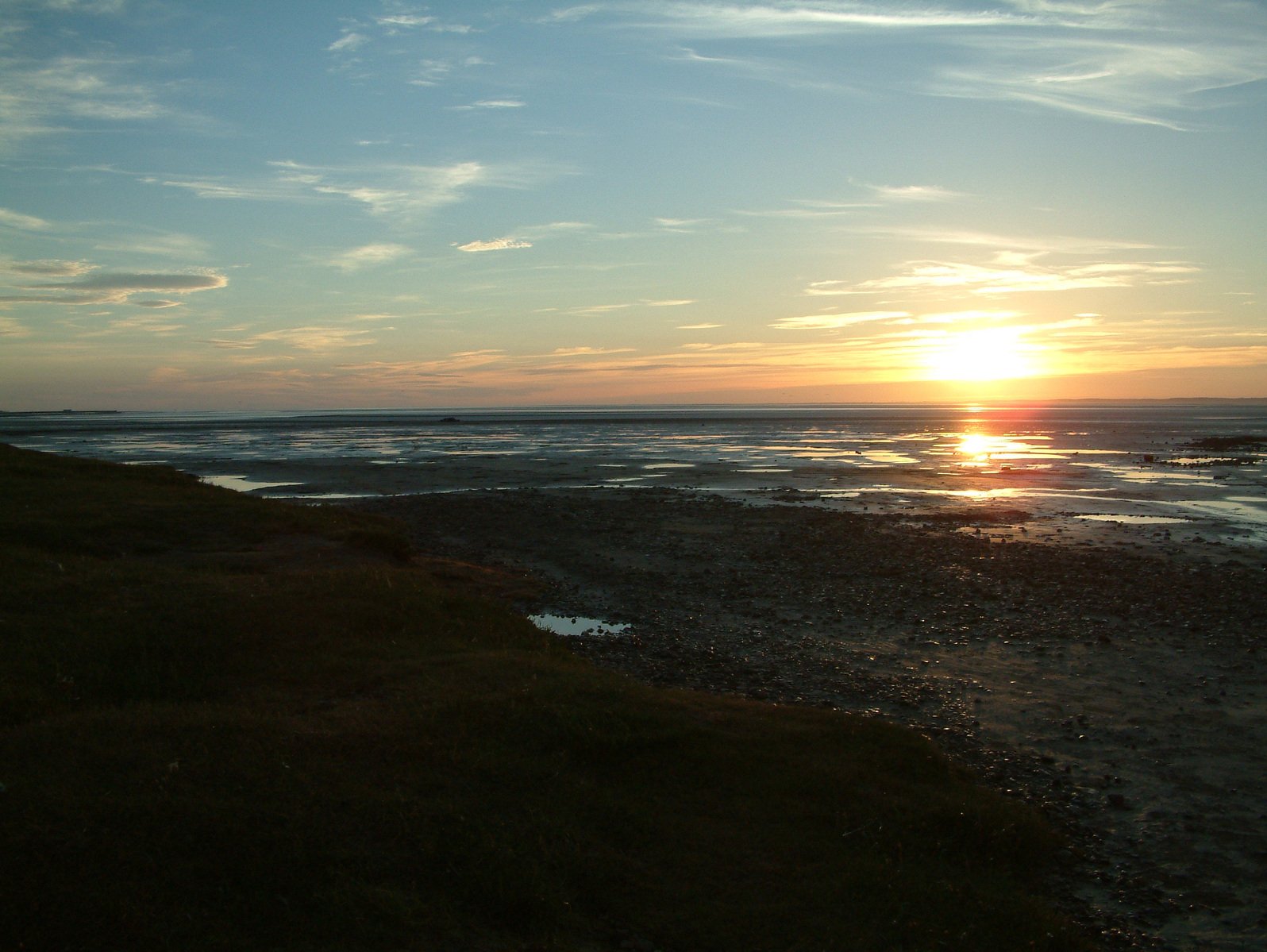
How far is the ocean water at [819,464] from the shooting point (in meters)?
37.6

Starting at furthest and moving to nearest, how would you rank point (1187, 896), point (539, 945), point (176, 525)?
point (176, 525), point (1187, 896), point (539, 945)

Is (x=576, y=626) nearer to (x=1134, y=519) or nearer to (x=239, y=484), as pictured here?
(x=1134, y=519)

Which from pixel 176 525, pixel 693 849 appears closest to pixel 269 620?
pixel 693 849

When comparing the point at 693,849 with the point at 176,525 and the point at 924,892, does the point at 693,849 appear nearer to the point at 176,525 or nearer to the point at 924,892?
the point at 924,892

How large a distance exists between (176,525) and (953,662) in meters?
18.4

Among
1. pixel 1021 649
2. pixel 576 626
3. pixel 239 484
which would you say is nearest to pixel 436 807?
pixel 576 626

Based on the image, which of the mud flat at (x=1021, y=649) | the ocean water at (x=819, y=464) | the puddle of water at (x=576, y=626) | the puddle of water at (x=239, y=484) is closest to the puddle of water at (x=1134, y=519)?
the ocean water at (x=819, y=464)

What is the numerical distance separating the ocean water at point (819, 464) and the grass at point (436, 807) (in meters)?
24.5

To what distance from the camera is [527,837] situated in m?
7.93

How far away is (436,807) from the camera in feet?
26.6

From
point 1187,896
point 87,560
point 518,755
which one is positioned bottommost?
point 1187,896

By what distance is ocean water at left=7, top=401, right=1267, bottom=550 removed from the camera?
1481 inches

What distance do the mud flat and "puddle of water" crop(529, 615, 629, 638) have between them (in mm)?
220

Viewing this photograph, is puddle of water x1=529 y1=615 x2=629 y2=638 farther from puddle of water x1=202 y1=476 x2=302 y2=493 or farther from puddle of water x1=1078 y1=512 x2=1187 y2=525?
puddle of water x1=202 y1=476 x2=302 y2=493
